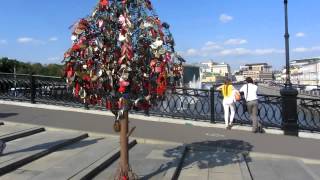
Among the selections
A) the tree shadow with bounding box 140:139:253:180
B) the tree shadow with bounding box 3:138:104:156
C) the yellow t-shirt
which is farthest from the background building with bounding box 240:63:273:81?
the tree shadow with bounding box 3:138:104:156

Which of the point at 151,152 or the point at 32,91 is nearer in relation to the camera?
the point at 151,152

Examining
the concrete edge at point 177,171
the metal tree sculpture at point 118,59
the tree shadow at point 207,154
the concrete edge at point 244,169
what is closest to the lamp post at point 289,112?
the tree shadow at point 207,154

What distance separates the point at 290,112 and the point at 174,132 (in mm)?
3656

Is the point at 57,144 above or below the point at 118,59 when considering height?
below

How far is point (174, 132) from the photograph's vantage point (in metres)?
12.6

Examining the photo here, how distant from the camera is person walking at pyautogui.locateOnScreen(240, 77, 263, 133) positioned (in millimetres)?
13570

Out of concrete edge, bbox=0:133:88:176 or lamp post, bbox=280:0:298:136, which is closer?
concrete edge, bbox=0:133:88:176

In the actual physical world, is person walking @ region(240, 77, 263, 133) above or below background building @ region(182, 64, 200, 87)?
below

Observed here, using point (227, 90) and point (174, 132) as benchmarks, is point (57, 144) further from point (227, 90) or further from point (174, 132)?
point (227, 90)

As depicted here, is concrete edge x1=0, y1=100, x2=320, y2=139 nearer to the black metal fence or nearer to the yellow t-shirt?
the black metal fence

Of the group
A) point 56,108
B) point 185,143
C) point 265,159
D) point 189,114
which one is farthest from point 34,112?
point 265,159

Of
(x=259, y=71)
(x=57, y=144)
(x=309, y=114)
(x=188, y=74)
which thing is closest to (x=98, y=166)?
(x=57, y=144)

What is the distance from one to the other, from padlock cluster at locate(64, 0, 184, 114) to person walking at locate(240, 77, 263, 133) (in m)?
7.50

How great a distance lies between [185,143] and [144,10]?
4924mm
